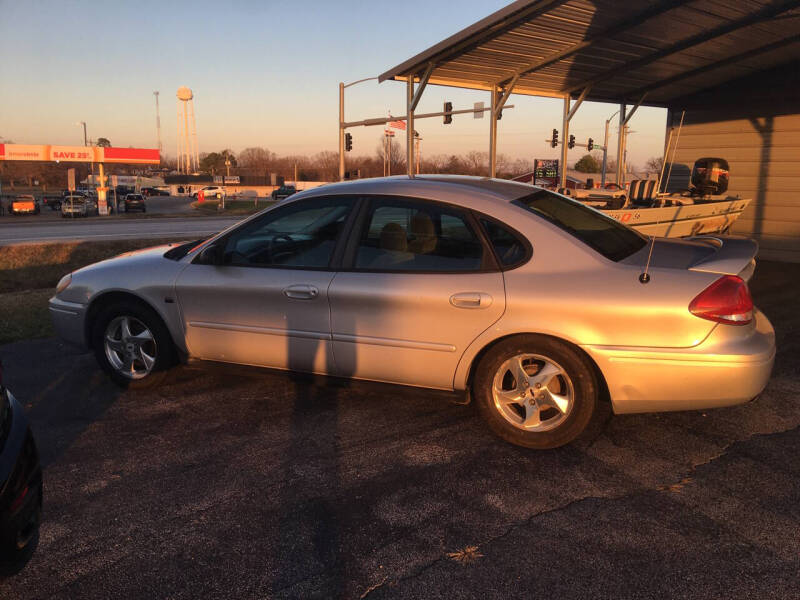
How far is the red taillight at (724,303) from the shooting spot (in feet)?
11.3

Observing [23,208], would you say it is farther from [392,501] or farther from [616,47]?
[392,501]

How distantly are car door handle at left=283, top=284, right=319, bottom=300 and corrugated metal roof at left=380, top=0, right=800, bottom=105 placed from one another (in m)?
7.54

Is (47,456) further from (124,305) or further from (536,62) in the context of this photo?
(536,62)

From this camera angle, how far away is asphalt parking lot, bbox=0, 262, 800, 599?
8.59ft

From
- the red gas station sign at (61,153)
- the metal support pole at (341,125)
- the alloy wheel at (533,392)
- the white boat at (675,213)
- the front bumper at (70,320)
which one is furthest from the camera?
the red gas station sign at (61,153)

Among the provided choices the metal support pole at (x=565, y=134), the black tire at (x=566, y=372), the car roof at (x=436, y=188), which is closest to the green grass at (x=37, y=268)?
the car roof at (x=436, y=188)

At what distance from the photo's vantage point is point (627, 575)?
8.61 feet

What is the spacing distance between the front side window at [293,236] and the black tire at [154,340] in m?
0.78

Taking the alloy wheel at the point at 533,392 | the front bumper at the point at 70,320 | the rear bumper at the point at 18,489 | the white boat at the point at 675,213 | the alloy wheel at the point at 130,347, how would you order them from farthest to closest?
the white boat at the point at 675,213 < the front bumper at the point at 70,320 < the alloy wheel at the point at 130,347 < the alloy wheel at the point at 533,392 < the rear bumper at the point at 18,489

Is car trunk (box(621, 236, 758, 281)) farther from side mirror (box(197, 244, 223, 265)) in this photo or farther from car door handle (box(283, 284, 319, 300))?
side mirror (box(197, 244, 223, 265))

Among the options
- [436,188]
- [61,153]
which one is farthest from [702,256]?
[61,153]

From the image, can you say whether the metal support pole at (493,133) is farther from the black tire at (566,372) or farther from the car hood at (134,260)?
the black tire at (566,372)

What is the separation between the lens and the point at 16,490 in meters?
2.26

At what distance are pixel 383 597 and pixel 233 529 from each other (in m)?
0.89
